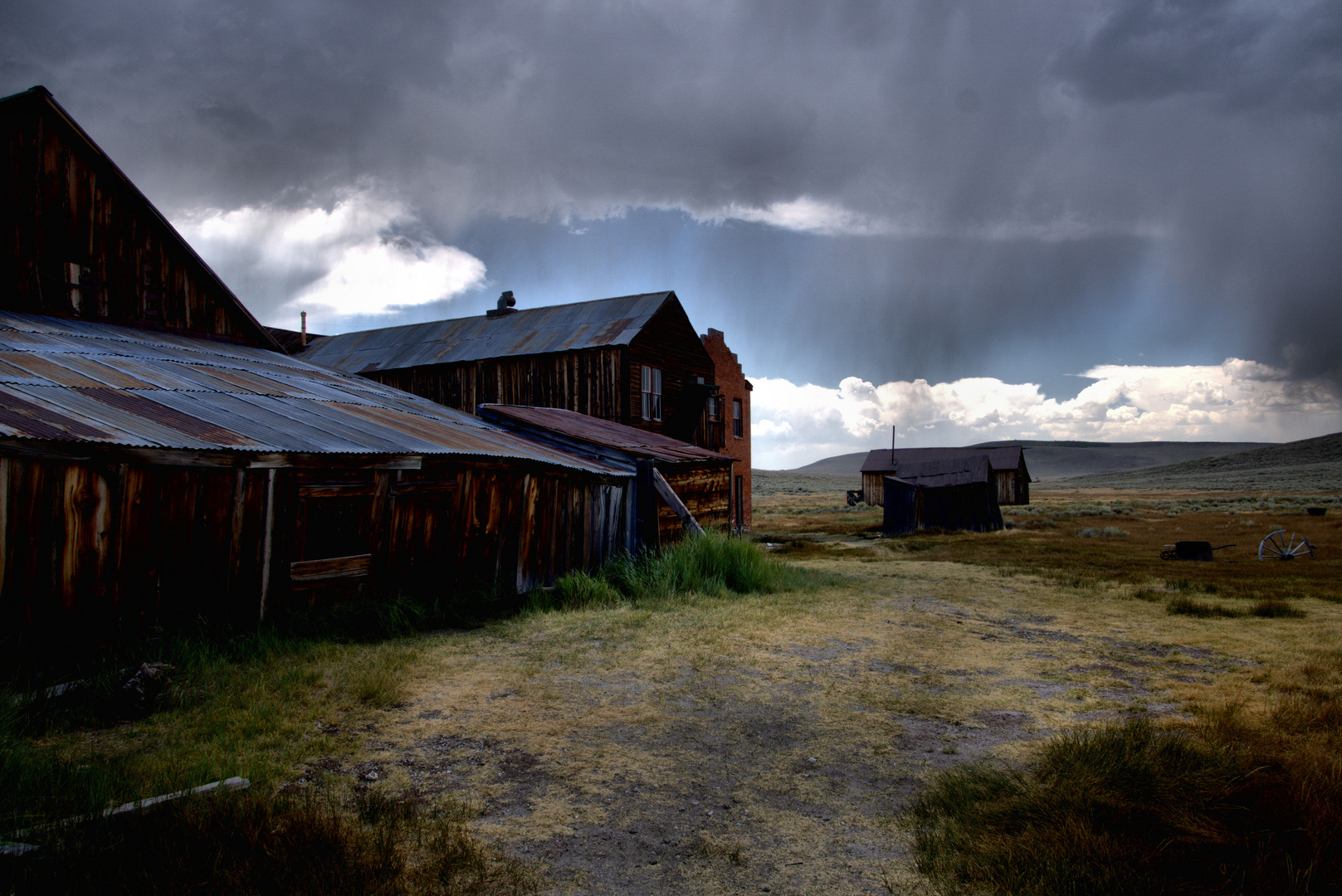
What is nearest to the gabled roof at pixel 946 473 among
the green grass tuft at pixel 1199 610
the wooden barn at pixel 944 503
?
the wooden barn at pixel 944 503

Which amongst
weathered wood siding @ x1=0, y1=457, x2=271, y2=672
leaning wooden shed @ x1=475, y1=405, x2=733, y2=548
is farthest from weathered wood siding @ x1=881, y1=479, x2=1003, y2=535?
weathered wood siding @ x1=0, y1=457, x2=271, y2=672

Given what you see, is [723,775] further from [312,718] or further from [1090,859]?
[312,718]

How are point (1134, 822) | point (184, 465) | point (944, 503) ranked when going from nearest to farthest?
point (1134, 822) < point (184, 465) < point (944, 503)

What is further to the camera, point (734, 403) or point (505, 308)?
point (734, 403)

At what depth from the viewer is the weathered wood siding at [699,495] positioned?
1411cm

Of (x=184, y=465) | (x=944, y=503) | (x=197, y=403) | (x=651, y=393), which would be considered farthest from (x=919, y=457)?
(x=184, y=465)

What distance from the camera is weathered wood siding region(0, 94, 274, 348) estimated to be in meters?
12.9

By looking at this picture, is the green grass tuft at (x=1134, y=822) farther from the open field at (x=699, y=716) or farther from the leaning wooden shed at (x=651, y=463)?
the leaning wooden shed at (x=651, y=463)

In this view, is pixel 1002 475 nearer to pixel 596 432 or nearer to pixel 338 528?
pixel 596 432

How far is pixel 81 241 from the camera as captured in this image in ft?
44.7

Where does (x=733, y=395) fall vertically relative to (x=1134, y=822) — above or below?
above

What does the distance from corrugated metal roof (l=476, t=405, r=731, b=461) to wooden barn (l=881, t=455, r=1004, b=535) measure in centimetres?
1169

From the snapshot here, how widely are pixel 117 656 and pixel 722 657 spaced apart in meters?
5.54

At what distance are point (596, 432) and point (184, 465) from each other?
30.7 ft
